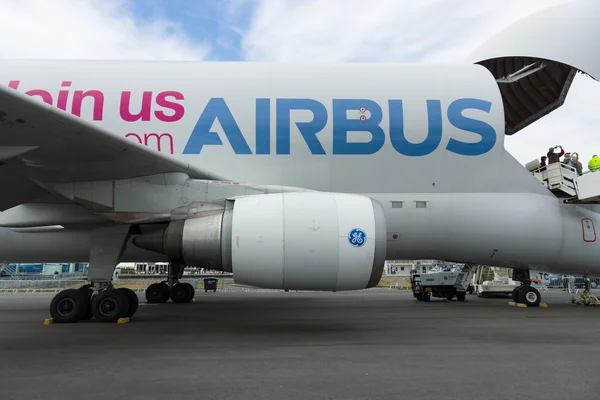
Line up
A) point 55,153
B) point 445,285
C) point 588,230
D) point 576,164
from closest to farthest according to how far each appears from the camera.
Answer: point 55,153 → point 588,230 → point 576,164 → point 445,285

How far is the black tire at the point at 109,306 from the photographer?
24.1 feet

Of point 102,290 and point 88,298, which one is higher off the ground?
point 102,290

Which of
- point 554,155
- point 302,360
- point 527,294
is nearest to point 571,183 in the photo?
point 554,155

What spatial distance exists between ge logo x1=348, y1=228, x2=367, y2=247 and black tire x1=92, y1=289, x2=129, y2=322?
4.33 meters

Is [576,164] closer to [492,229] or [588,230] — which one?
[588,230]

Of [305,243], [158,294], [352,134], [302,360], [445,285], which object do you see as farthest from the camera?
[445,285]

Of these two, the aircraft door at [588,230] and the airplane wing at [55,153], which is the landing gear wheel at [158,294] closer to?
the airplane wing at [55,153]

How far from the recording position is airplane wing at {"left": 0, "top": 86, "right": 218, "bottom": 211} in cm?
513

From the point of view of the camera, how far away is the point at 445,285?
1522cm

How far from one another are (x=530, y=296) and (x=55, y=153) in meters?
11.2

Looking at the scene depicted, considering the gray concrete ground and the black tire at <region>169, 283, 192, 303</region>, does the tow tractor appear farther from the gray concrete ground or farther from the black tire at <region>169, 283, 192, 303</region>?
the black tire at <region>169, 283, 192, 303</region>

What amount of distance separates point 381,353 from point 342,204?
6.49 ft

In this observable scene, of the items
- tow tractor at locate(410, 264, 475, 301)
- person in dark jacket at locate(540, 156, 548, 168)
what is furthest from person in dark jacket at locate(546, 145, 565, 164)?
tow tractor at locate(410, 264, 475, 301)

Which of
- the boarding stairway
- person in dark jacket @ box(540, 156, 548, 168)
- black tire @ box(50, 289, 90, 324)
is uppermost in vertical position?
person in dark jacket @ box(540, 156, 548, 168)
